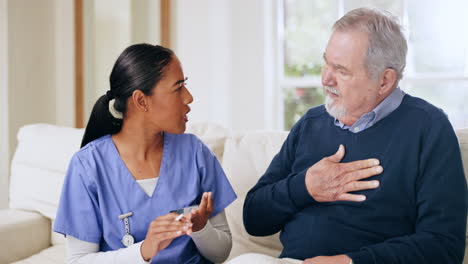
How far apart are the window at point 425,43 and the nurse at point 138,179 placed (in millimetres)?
1768

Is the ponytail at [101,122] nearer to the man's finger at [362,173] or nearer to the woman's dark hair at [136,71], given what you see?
the woman's dark hair at [136,71]

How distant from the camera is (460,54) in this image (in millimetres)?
3023

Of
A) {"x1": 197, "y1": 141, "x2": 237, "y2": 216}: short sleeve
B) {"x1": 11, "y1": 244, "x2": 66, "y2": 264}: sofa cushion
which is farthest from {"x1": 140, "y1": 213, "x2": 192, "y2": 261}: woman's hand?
{"x1": 11, "y1": 244, "x2": 66, "y2": 264}: sofa cushion

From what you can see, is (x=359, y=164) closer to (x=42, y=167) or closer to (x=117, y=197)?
(x=117, y=197)

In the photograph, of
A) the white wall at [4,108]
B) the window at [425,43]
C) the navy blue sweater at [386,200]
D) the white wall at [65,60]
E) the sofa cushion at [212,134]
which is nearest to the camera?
the navy blue sweater at [386,200]

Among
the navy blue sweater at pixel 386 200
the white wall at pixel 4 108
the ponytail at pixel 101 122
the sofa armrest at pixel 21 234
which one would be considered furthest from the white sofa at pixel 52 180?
the white wall at pixel 4 108

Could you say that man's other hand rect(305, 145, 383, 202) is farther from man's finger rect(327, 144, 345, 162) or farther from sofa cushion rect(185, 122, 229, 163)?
sofa cushion rect(185, 122, 229, 163)

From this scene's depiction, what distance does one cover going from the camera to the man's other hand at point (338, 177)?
59.8 inches

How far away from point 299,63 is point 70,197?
208cm

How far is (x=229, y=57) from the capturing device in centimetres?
336

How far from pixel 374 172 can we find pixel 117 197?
0.73 meters

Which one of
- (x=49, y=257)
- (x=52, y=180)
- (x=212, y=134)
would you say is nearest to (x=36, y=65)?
(x=52, y=180)

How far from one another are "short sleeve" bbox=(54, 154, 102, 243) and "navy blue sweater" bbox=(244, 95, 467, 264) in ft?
1.57

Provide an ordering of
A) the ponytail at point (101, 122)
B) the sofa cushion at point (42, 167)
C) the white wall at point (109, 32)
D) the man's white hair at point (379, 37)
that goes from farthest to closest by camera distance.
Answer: the white wall at point (109, 32), the sofa cushion at point (42, 167), the ponytail at point (101, 122), the man's white hair at point (379, 37)
